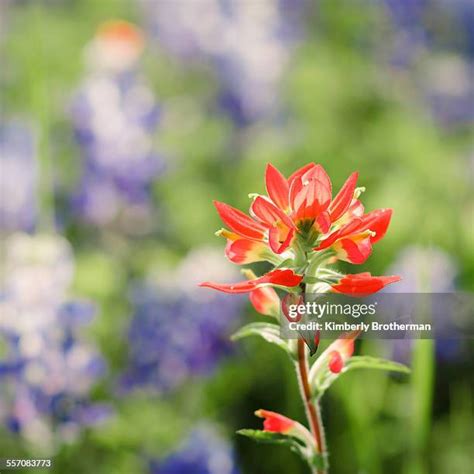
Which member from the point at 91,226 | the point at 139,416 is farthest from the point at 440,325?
the point at 91,226

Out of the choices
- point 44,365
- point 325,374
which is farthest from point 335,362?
point 44,365

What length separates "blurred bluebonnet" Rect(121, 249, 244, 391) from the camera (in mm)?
967

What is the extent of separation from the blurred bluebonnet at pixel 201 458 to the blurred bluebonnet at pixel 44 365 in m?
0.11

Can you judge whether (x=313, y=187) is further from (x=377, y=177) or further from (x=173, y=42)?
(x=173, y=42)

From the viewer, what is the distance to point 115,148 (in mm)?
1238

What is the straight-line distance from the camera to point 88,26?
1.72 m

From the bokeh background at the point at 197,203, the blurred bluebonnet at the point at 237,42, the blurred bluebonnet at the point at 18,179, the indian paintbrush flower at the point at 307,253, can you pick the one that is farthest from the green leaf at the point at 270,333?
the blurred bluebonnet at the point at 237,42

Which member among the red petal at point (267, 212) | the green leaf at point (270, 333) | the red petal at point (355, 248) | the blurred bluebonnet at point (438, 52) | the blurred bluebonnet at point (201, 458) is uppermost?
the blurred bluebonnet at point (438, 52)

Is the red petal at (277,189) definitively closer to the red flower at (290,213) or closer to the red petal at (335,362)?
the red flower at (290,213)

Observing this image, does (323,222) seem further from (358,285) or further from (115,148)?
(115,148)

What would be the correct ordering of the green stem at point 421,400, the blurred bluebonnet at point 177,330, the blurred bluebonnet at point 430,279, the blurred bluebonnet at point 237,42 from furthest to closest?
1. the blurred bluebonnet at point 237,42
2. the blurred bluebonnet at point 177,330
3. the blurred bluebonnet at point 430,279
4. the green stem at point 421,400

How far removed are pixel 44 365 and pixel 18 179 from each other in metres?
0.41

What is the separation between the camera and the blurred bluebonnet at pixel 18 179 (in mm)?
1159

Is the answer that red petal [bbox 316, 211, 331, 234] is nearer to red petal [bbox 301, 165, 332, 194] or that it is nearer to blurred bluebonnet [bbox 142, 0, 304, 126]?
red petal [bbox 301, 165, 332, 194]
